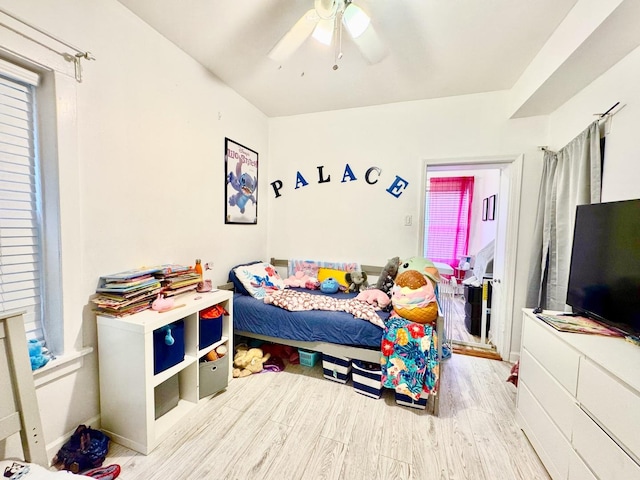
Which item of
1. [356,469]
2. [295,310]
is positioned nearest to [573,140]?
[295,310]

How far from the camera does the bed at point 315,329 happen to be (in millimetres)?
1911

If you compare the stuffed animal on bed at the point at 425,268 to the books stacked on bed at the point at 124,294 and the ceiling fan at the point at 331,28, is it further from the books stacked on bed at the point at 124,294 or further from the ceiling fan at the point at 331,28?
the books stacked on bed at the point at 124,294

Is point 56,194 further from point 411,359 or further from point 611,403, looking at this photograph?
point 611,403

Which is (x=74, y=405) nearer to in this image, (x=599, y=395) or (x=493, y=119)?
(x=599, y=395)

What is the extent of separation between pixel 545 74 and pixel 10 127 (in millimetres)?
3097

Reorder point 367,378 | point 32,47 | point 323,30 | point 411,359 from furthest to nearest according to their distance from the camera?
point 367,378, point 411,359, point 323,30, point 32,47

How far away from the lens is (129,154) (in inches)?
64.5

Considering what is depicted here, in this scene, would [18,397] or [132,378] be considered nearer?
[18,397]

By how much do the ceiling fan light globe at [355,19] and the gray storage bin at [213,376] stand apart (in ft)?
7.32

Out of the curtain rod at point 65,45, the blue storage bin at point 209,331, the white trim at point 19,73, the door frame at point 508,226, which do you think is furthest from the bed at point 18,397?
the door frame at point 508,226

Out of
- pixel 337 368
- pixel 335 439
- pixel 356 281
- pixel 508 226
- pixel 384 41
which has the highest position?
pixel 384 41

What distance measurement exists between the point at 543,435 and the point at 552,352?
448 millimetres

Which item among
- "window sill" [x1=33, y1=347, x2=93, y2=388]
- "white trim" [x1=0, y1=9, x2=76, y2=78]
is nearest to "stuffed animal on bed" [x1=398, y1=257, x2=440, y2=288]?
"window sill" [x1=33, y1=347, x2=93, y2=388]

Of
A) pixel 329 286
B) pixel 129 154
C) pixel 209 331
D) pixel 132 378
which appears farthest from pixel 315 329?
pixel 129 154
